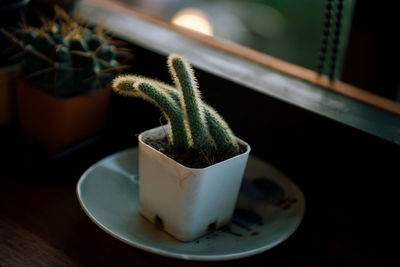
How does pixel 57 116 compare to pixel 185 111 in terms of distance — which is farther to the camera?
pixel 57 116

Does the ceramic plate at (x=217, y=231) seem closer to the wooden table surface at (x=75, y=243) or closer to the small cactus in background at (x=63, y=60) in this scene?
the wooden table surface at (x=75, y=243)

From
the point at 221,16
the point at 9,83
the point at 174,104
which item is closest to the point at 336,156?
the point at 174,104

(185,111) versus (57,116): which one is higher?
(185,111)

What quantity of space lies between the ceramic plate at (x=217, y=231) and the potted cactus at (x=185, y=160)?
0.03 meters

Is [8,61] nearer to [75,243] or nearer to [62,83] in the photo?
[62,83]

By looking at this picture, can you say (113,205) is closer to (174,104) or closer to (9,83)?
(174,104)

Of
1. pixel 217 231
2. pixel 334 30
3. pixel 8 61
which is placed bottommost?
pixel 217 231

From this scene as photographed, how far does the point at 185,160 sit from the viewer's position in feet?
1.90

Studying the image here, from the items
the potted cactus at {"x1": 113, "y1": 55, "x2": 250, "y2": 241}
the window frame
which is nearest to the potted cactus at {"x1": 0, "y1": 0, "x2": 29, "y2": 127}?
the window frame

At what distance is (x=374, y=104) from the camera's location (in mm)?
737

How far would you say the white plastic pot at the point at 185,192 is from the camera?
560 mm

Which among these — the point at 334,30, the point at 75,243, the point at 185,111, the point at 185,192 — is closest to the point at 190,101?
the point at 185,111

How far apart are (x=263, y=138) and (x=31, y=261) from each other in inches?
16.5

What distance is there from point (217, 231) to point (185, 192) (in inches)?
4.3
